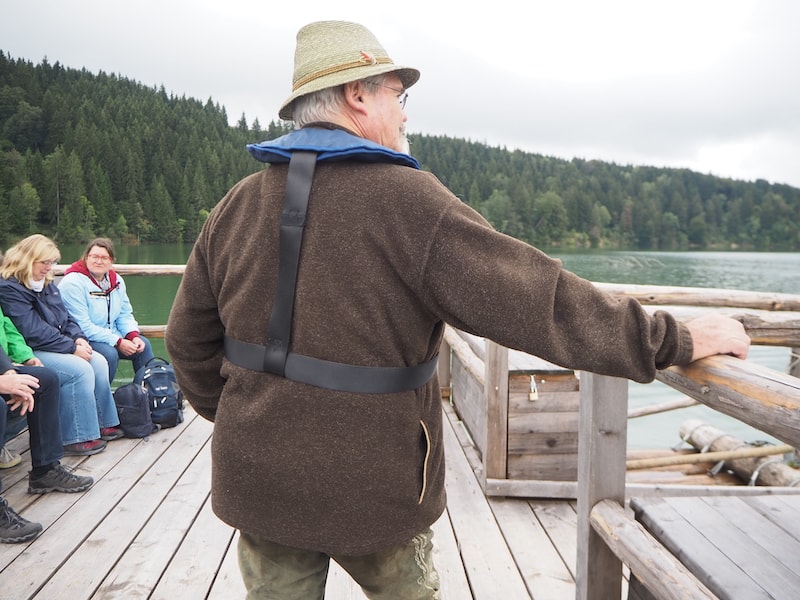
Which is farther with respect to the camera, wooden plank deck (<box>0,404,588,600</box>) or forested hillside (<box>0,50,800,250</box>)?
forested hillside (<box>0,50,800,250</box>)

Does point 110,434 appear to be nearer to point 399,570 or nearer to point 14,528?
point 14,528

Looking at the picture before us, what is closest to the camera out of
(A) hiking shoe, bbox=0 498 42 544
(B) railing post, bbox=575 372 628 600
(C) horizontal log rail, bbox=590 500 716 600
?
(C) horizontal log rail, bbox=590 500 716 600

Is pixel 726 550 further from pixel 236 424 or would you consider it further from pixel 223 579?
pixel 223 579

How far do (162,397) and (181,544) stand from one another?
1859mm

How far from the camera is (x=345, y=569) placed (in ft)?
4.08

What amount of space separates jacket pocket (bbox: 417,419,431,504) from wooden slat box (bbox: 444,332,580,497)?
199cm

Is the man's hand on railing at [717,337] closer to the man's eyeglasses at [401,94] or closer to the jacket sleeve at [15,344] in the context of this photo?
the man's eyeglasses at [401,94]

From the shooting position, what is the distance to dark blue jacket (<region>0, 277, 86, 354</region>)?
3.72 meters

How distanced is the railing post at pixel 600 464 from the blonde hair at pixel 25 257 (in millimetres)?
3397

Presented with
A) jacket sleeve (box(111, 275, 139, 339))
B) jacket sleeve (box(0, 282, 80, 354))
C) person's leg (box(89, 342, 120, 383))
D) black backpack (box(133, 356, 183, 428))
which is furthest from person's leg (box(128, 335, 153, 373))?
jacket sleeve (box(0, 282, 80, 354))

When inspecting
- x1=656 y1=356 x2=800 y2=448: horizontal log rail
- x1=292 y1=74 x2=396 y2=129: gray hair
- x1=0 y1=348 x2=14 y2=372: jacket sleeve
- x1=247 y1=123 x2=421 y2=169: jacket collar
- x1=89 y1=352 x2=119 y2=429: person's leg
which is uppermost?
x1=292 y1=74 x2=396 y2=129: gray hair

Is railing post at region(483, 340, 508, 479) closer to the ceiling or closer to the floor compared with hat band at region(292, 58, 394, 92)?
closer to the floor

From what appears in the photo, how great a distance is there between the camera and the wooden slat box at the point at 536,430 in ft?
10.3

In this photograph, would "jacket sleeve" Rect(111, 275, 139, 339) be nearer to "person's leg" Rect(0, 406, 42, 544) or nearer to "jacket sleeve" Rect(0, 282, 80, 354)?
"jacket sleeve" Rect(0, 282, 80, 354)
